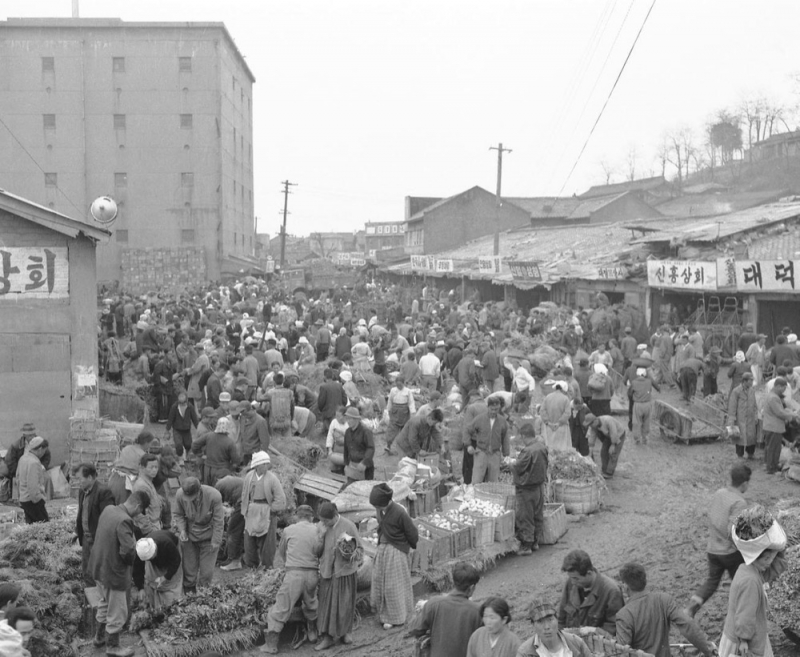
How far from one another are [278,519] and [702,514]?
5.50 meters

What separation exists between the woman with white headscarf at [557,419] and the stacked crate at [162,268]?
41.4 m

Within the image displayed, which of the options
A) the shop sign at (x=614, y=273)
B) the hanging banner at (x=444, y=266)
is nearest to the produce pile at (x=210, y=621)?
the shop sign at (x=614, y=273)

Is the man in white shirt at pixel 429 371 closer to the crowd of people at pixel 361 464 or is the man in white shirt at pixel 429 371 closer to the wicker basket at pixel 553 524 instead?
the crowd of people at pixel 361 464

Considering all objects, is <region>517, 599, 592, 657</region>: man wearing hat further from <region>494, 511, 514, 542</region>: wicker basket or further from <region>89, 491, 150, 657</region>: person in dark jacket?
<region>494, 511, 514, 542</region>: wicker basket

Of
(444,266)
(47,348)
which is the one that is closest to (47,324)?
(47,348)

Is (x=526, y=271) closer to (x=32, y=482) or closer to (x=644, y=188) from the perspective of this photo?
(x=32, y=482)

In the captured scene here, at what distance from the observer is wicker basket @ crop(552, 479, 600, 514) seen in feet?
38.2

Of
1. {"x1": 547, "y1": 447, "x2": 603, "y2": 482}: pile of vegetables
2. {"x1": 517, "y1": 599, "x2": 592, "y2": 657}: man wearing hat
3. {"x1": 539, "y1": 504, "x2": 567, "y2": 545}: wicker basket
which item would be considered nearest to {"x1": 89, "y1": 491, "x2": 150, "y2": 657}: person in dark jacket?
{"x1": 517, "y1": 599, "x2": 592, "y2": 657}: man wearing hat

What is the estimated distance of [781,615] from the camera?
7195 millimetres

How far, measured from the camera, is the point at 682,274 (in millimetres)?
22938

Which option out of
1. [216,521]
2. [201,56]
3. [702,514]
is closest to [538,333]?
[702,514]

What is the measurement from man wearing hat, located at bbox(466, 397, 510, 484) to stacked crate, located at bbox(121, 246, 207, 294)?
138 feet

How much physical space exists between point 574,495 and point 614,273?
51.8ft

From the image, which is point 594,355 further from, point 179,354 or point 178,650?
point 178,650
